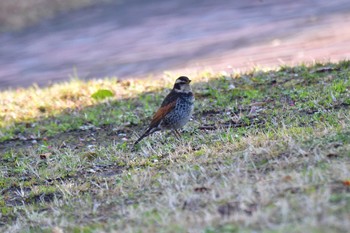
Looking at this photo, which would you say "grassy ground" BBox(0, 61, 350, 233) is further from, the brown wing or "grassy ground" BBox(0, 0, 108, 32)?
"grassy ground" BBox(0, 0, 108, 32)

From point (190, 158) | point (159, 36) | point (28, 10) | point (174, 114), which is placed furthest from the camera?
point (28, 10)

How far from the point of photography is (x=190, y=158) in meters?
6.97

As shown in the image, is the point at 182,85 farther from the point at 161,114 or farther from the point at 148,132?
the point at 148,132

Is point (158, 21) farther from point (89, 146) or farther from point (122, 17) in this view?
point (89, 146)

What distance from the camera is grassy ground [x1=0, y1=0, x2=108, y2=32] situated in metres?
20.5

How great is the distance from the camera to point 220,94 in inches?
378

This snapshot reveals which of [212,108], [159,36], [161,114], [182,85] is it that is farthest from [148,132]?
[159,36]

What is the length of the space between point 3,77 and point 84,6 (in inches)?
270

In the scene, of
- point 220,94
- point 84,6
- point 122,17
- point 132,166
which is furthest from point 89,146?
point 84,6

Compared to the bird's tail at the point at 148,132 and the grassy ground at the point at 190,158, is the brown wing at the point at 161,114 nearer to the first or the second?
the bird's tail at the point at 148,132

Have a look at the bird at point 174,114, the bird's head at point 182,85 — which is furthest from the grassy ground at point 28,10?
the bird at point 174,114

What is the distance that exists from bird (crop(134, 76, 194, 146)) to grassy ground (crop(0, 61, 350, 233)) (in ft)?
0.47

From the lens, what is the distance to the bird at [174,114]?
805 cm

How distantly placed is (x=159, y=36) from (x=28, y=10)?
6421mm
